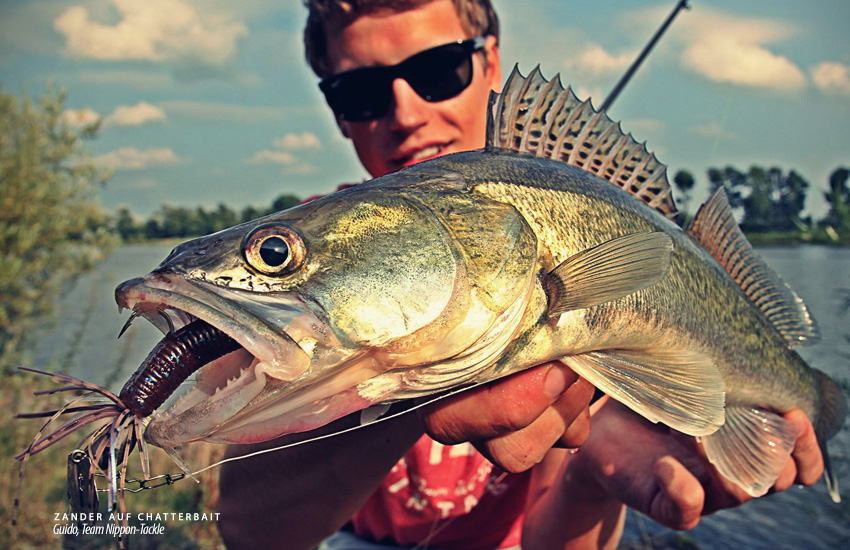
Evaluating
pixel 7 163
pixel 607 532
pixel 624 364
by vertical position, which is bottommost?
pixel 607 532

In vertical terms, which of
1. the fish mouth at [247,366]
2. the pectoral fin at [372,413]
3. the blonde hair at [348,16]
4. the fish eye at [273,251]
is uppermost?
the blonde hair at [348,16]

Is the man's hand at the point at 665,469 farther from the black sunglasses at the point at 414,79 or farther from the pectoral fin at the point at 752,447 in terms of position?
the black sunglasses at the point at 414,79

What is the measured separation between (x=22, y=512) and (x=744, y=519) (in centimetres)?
735

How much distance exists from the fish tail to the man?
0.12 metres

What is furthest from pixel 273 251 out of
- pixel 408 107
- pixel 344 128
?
pixel 344 128

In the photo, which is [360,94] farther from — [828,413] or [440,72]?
[828,413]

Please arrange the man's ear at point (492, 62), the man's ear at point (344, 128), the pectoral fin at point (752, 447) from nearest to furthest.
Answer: the pectoral fin at point (752, 447), the man's ear at point (492, 62), the man's ear at point (344, 128)

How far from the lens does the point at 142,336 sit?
13250 mm

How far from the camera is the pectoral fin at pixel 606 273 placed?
1.61 meters

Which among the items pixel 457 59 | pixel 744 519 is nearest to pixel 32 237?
pixel 457 59

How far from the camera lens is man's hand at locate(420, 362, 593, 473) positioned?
5.49ft

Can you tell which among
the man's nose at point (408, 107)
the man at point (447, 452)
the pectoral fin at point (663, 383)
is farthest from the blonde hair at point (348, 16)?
the pectoral fin at point (663, 383)

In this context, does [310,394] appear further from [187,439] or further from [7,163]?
[7,163]

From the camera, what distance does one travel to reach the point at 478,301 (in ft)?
4.95
